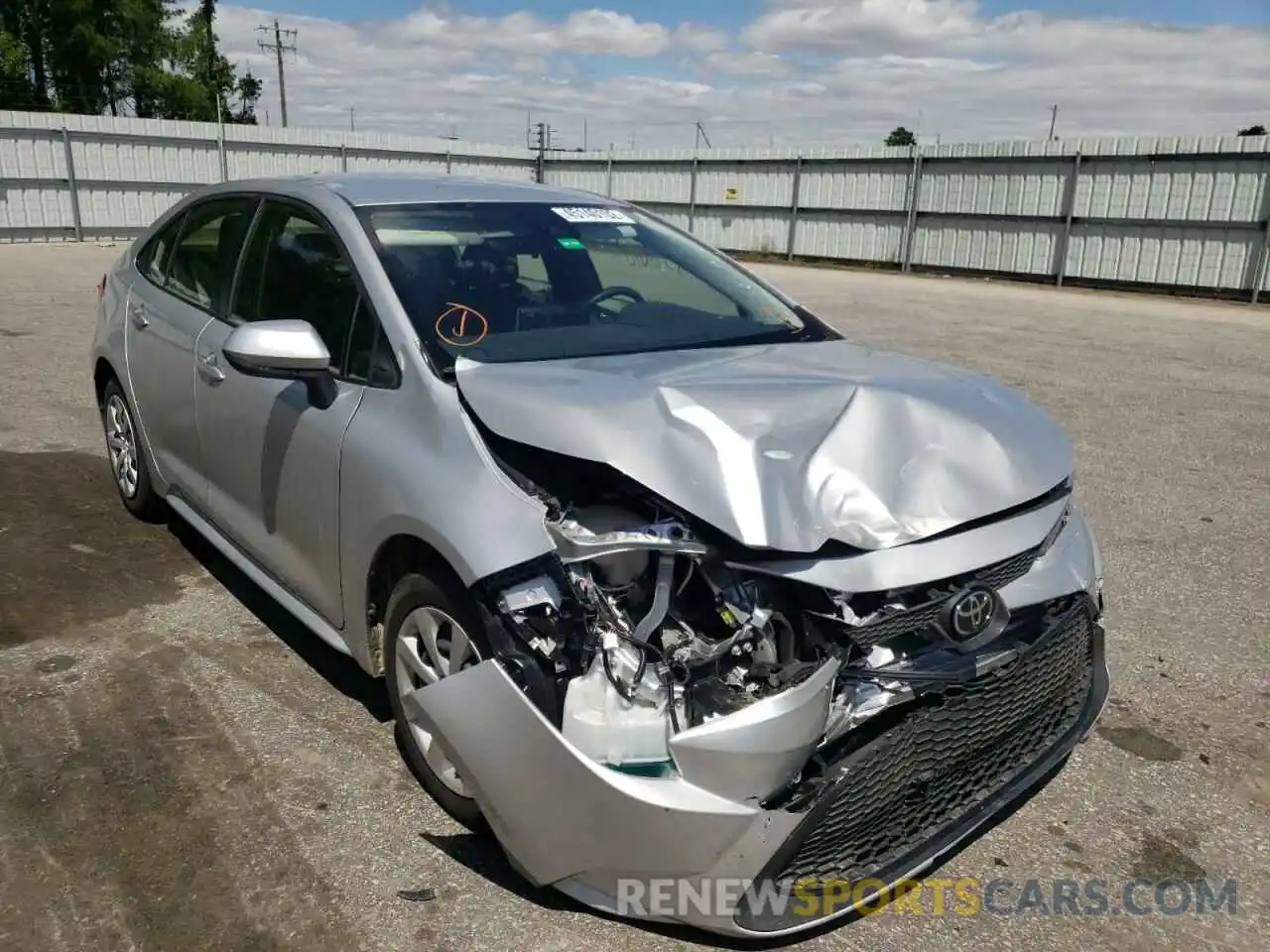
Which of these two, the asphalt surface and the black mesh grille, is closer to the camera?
the black mesh grille

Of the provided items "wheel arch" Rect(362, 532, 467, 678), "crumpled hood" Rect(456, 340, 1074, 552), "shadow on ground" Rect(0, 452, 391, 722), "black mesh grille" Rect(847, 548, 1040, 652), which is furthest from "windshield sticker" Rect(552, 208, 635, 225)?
"black mesh grille" Rect(847, 548, 1040, 652)

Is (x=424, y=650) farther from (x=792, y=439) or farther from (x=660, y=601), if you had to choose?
(x=792, y=439)

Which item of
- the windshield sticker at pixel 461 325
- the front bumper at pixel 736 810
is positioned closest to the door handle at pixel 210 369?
the windshield sticker at pixel 461 325

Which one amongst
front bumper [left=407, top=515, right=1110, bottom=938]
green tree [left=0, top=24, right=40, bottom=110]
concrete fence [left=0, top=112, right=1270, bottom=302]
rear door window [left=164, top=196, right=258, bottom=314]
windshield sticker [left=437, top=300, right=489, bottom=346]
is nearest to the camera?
front bumper [left=407, top=515, right=1110, bottom=938]

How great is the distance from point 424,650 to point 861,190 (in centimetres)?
2264

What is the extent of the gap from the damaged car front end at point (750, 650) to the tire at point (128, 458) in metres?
2.80

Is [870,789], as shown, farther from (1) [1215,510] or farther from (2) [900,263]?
(2) [900,263]

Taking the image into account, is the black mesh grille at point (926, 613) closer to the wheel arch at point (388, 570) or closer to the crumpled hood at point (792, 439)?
the crumpled hood at point (792, 439)

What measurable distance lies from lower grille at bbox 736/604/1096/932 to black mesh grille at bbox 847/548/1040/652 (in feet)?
0.58

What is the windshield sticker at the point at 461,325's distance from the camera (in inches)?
113

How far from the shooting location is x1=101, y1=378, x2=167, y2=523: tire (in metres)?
4.55

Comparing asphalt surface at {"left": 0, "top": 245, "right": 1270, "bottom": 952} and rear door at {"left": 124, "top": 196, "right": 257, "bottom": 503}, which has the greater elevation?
rear door at {"left": 124, "top": 196, "right": 257, "bottom": 503}

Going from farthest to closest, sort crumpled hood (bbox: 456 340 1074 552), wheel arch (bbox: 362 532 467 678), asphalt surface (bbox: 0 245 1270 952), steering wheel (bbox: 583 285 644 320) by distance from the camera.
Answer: steering wheel (bbox: 583 285 644 320) < wheel arch (bbox: 362 532 467 678) < asphalt surface (bbox: 0 245 1270 952) < crumpled hood (bbox: 456 340 1074 552)

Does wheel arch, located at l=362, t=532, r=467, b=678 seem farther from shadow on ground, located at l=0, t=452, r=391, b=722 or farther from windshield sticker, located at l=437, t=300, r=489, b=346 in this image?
windshield sticker, located at l=437, t=300, r=489, b=346
